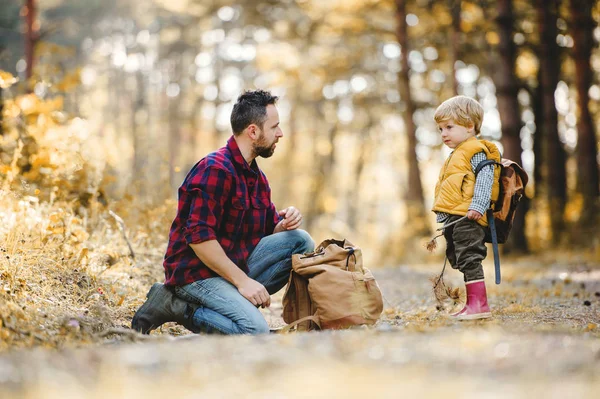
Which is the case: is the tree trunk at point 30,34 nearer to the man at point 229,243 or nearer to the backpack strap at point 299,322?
the man at point 229,243

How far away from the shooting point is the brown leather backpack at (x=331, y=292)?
178 inches

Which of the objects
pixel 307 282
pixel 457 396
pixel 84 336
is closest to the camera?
pixel 457 396

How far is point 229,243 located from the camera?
15.6 ft

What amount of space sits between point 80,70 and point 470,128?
17.8ft

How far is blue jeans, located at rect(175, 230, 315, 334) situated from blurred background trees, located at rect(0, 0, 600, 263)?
274 cm

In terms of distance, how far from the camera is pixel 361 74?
56.7 ft

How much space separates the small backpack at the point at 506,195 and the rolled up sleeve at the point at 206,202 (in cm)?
182

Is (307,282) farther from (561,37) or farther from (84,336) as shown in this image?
(561,37)

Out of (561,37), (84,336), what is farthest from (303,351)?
(561,37)

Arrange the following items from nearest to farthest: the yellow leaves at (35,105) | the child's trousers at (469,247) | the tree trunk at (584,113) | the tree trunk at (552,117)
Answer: the child's trousers at (469,247) → the yellow leaves at (35,105) → the tree trunk at (584,113) → the tree trunk at (552,117)

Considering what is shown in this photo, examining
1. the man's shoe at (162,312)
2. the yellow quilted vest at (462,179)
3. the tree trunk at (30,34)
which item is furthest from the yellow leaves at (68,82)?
the yellow quilted vest at (462,179)

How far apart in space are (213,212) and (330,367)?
209cm

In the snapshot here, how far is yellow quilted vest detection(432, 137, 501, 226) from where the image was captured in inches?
198

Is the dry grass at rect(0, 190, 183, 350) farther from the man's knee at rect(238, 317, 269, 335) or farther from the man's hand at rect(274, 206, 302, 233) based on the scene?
the man's hand at rect(274, 206, 302, 233)
